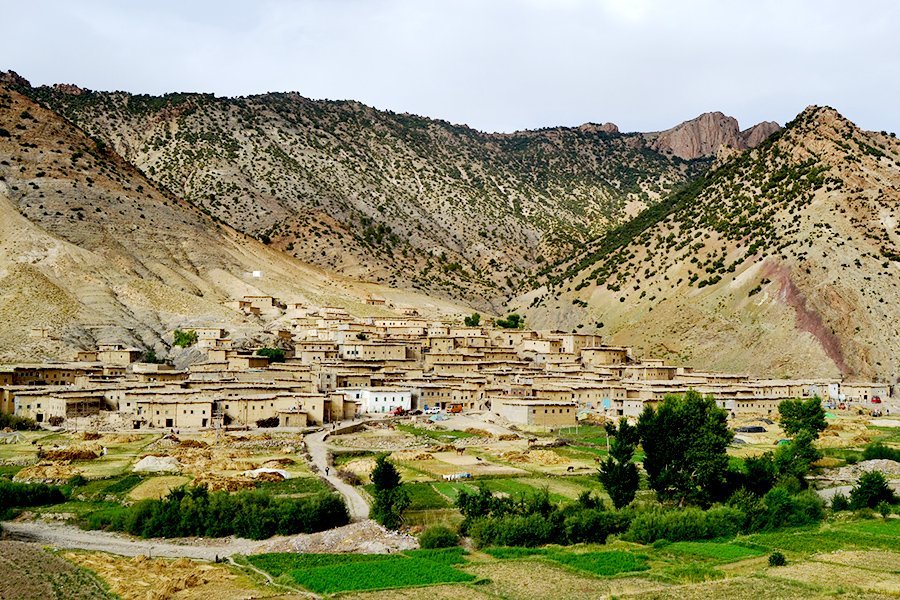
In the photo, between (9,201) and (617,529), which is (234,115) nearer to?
(9,201)

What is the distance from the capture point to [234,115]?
185875 mm

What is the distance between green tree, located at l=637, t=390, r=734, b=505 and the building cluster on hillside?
7177mm

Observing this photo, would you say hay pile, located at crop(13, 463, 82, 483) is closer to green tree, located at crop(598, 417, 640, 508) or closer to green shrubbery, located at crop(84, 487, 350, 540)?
green shrubbery, located at crop(84, 487, 350, 540)

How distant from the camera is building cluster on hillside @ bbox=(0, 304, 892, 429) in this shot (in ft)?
209

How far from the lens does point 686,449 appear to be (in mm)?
45062

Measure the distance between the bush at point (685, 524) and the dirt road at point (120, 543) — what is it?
586 inches

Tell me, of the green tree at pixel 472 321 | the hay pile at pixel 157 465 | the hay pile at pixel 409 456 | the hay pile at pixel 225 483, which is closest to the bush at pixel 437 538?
the hay pile at pixel 225 483

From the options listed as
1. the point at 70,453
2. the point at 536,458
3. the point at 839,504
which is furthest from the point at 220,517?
the point at 839,504

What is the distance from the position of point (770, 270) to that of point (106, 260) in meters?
73.2

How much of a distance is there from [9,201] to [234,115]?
260 feet

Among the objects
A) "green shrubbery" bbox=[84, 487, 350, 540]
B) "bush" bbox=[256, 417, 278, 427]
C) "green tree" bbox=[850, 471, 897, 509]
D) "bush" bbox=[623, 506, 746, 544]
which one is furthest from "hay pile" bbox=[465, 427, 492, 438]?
"green tree" bbox=[850, 471, 897, 509]

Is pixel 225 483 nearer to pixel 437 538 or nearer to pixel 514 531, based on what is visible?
pixel 437 538

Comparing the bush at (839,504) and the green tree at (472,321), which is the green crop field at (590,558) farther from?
the green tree at (472,321)

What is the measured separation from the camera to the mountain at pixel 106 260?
8938 centimetres
